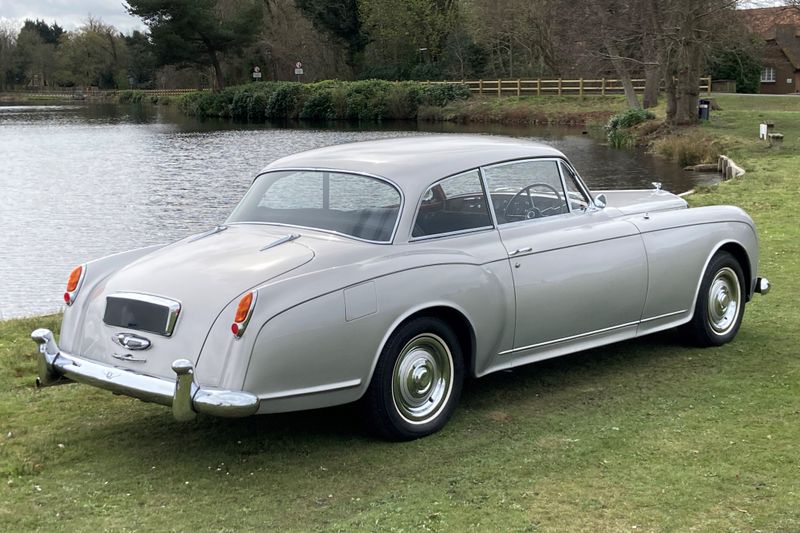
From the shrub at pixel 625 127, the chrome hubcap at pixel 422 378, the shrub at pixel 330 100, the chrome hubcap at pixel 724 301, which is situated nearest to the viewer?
the chrome hubcap at pixel 422 378

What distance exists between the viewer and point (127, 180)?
25.9 m

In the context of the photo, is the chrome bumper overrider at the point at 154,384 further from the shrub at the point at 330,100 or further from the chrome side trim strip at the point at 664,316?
the shrub at the point at 330,100

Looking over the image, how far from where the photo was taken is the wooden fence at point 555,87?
177ft

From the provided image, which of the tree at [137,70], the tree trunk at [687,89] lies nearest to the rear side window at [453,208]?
the tree trunk at [687,89]

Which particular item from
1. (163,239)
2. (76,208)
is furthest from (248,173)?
(163,239)

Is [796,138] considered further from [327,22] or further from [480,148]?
[327,22]

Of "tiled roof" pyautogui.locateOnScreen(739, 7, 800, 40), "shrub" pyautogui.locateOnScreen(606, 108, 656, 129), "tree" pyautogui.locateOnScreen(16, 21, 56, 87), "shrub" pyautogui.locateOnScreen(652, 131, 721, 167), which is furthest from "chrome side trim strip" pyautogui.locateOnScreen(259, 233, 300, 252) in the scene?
"tree" pyautogui.locateOnScreen(16, 21, 56, 87)

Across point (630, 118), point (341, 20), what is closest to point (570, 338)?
point (630, 118)

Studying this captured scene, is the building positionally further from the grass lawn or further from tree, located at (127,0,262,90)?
the grass lawn

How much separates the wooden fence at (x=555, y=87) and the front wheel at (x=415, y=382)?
48658mm

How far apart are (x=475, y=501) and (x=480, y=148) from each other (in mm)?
2552

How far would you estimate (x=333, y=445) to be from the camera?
4.86 m

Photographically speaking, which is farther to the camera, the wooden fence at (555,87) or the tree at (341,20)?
the tree at (341,20)

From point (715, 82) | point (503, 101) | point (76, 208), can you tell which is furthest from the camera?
point (715, 82)
